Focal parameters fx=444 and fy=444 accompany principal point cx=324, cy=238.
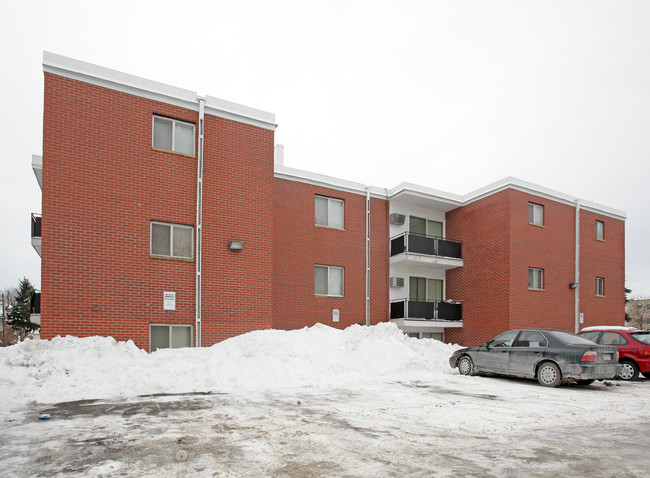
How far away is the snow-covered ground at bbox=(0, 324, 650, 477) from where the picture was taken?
4805 mm

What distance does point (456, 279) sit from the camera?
70.4 ft

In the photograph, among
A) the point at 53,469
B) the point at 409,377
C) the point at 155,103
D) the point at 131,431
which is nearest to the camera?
the point at 53,469

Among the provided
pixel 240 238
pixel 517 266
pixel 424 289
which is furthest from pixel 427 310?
pixel 240 238

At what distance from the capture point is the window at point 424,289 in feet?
68.6

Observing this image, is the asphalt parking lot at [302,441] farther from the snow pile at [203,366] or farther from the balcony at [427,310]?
the balcony at [427,310]

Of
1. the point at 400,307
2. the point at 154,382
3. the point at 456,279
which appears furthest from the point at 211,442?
the point at 456,279

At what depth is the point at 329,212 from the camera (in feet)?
62.3

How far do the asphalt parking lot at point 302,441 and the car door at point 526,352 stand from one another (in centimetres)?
341

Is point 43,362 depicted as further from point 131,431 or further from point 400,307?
point 400,307

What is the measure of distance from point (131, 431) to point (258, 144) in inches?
417

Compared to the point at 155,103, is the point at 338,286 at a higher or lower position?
lower

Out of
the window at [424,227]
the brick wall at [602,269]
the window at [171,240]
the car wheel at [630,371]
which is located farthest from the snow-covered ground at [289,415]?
the brick wall at [602,269]

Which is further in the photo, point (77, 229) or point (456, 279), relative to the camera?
point (456, 279)

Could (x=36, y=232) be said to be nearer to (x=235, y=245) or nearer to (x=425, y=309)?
(x=235, y=245)
